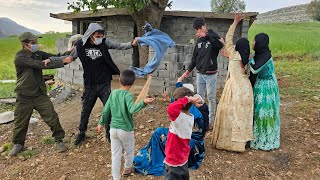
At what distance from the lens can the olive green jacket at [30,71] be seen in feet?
16.0

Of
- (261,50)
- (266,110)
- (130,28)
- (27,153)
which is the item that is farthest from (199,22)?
(130,28)

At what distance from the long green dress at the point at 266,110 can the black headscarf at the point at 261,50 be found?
4.9 inches

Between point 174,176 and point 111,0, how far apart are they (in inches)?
208

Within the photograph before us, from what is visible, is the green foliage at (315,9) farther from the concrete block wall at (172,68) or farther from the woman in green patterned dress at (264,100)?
the woman in green patterned dress at (264,100)

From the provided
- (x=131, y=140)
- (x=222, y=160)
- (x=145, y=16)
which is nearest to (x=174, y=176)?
(x=131, y=140)

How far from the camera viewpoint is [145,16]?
8.66 metres

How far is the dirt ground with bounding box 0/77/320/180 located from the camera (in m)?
4.56

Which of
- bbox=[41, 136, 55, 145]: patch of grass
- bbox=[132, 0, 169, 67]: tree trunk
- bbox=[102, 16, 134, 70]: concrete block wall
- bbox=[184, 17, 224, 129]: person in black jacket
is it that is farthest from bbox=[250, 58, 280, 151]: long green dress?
bbox=[102, 16, 134, 70]: concrete block wall

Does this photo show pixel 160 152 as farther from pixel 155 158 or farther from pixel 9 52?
pixel 9 52

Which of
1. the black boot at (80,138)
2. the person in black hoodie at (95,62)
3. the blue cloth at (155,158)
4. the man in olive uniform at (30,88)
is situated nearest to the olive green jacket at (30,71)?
the man in olive uniform at (30,88)

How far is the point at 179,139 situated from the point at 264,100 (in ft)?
6.97

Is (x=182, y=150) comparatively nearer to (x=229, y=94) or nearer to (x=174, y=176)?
(x=174, y=176)

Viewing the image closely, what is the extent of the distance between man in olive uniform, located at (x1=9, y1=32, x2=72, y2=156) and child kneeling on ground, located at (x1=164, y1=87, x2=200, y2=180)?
2.45 metres

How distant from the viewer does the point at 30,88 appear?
16.5 feet
